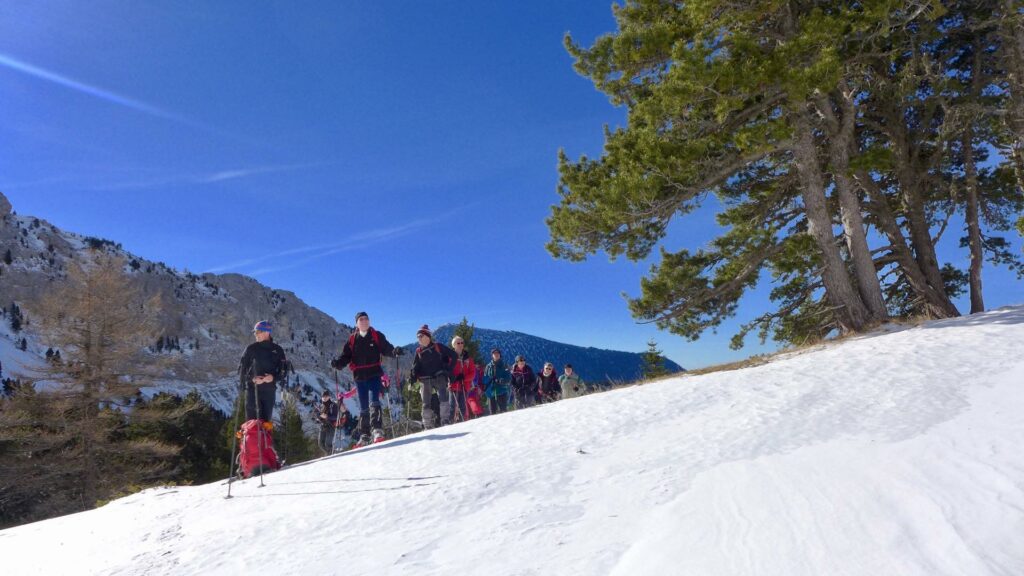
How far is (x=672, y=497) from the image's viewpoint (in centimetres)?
311

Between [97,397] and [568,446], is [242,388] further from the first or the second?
[97,397]

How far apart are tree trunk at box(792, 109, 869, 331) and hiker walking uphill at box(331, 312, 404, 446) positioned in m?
8.39

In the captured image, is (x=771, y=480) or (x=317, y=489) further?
(x=317, y=489)

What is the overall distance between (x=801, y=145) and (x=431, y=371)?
8.27 metres

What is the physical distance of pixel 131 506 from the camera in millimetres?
5500

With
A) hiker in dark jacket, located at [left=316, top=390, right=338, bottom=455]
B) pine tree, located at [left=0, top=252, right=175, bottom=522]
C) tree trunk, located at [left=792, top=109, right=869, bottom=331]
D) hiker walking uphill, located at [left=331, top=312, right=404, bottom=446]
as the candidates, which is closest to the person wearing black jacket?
hiker walking uphill, located at [left=331, top=312, right=404, bottom=446]

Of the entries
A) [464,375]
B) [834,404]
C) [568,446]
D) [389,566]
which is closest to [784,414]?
[834,404]

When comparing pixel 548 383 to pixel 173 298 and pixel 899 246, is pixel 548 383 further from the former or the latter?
pixel 173 298

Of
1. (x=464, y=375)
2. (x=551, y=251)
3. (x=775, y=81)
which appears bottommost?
(x=464, y=375)

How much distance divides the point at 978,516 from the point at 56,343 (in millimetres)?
25518

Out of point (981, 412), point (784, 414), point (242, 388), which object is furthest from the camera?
point (242, 388)

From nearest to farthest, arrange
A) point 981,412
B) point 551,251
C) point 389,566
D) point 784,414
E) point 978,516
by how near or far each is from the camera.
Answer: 1. point 978,516
2. point 389,566
3. point 981,412
4. point 784,414
5. point 551,251

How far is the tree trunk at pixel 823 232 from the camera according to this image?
30.6 feet

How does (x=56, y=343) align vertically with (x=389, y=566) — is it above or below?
above
